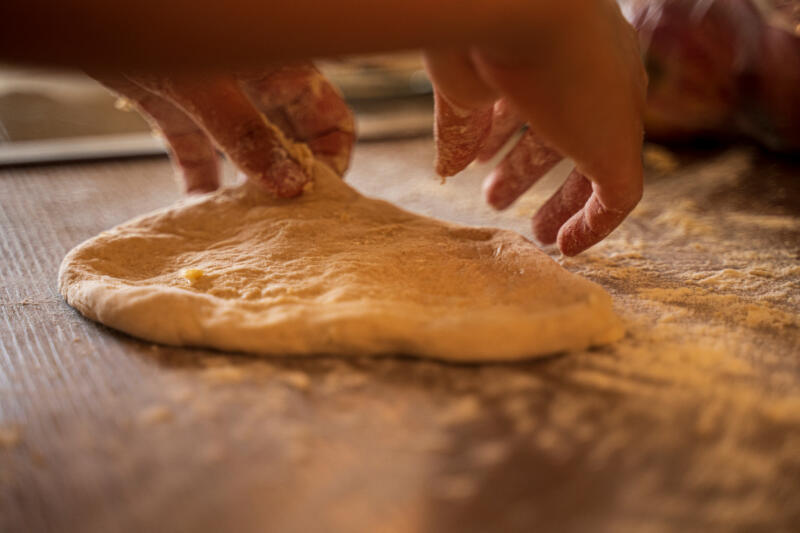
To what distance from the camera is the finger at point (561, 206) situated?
100cm

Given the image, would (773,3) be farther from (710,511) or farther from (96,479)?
(96,479)

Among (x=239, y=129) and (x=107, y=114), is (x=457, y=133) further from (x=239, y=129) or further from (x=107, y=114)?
(x=107, y=114)

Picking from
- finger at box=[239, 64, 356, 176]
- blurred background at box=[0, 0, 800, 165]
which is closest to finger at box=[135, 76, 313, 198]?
finger at box=[239, 64, 356, 176]

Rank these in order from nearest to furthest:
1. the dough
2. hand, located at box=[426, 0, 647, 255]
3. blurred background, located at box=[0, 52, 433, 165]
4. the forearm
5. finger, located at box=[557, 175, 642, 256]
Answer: the forearm, hand, located at box=[426, 0, 647, 255], the dough, finger, located at box=[557, 175, 642, 256], blurred background, located at box=[0, 52, 433, 165]

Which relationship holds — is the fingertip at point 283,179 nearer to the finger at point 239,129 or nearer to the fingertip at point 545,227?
the finger at point 239,129

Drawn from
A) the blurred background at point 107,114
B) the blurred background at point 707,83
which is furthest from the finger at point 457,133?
the blurred background at point 107,114

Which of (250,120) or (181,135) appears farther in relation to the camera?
(181,135)

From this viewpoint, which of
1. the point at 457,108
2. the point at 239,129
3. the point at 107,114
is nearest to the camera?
the point at 457,108

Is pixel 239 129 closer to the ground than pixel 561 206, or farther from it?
farther from it

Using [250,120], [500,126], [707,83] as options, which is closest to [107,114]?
[250,120]

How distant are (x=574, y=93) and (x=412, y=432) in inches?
16.1

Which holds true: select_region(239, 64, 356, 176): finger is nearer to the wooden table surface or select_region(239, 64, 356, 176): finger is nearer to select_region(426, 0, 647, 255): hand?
select_region(426, 0, 647, 255): hand

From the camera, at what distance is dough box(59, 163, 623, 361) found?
2.39 feet

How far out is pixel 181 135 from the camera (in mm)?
1205
